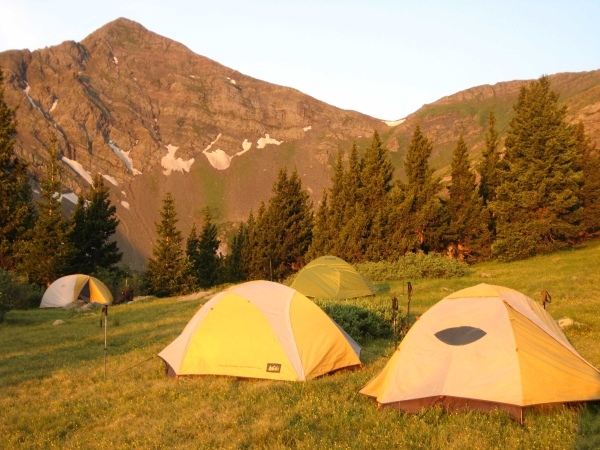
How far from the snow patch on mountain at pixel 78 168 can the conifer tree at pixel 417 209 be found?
95.9m

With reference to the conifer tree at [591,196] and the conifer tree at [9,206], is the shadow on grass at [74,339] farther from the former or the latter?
the conifer tree at [591,196]

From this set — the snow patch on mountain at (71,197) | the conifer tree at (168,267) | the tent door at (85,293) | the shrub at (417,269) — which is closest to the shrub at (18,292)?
the tent door at (85,293)

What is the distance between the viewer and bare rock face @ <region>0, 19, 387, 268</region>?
371 feet

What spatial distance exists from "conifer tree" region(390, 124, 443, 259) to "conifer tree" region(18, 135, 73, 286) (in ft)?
79.8

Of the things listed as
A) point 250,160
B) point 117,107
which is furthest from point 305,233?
point 117,107

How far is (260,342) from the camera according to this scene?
891cm

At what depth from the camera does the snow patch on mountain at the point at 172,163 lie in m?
131

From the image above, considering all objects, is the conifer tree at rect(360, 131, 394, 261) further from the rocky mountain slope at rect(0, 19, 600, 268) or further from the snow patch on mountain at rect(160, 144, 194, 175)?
the snow patch on mountain at rect(160, 144, 194, 175)

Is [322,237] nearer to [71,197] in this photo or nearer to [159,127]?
[71,197]

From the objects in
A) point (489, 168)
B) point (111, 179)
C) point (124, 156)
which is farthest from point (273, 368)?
point (124, 156)

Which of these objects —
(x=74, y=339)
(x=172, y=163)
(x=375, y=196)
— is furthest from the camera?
(x=172, y=163)

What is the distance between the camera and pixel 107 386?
8.59 metres

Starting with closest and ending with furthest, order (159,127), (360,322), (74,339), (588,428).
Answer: (588,428) < (360,322) < (74,339) < (159,127)

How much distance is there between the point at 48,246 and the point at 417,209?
27119mm
